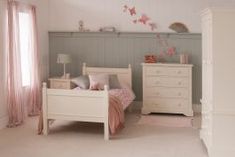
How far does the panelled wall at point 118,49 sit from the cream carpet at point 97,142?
1.67 m

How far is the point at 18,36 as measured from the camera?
6.16m

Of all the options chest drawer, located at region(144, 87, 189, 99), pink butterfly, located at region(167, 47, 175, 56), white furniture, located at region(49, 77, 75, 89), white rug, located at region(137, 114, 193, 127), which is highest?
pink butterfly, located at region(167, 47, 175, 56)

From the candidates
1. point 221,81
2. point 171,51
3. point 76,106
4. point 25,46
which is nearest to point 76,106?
point 76,106

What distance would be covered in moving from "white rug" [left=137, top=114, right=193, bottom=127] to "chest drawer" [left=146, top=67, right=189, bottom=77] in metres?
0.79

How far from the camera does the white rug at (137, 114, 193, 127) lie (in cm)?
616

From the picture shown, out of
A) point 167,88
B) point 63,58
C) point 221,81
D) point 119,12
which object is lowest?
point 167,88

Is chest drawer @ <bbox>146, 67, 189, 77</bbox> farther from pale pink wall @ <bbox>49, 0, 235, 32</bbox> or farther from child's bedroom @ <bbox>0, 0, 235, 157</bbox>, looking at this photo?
pale pink wall @ <bbox>49, 0, 235, 32</bbox>

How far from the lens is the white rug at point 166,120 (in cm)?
616

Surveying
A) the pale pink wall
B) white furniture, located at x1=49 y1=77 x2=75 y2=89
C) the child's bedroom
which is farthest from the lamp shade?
the pale pink wall

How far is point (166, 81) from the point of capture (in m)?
6.88

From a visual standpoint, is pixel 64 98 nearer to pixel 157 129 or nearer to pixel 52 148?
pixel 52 148

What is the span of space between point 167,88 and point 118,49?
131 centimetres

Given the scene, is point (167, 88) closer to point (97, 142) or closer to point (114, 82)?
point (114, 82)

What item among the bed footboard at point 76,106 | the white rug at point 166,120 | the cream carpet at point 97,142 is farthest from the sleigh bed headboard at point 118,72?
the bed footboard at point 76,106
